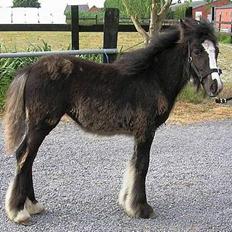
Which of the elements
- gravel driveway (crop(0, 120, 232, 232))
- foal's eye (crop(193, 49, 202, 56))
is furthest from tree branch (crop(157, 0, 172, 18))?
foal's eye (crop(193, 49, 202, 56))

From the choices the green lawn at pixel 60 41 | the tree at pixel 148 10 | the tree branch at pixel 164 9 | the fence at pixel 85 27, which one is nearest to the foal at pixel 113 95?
the fence at pixel 85 27

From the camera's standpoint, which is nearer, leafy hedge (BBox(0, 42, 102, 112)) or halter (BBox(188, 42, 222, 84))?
halter (BBox(188, 42, 222, 84))

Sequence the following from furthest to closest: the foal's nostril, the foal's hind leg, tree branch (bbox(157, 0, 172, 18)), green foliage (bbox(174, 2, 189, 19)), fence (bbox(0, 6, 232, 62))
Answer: green foliage (bbox(174, 2, 189, 19)) → tree branch (bbox(157, 0, 172, 18)) → fence (bbox(0, 6, 232, 62)) → the foal's hind leg → the foal's nostril

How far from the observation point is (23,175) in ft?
13.3

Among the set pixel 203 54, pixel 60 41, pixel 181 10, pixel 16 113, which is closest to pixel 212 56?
pixel 203 54

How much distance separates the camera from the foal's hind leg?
157 inches

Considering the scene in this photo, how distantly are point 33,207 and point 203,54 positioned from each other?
2118mm

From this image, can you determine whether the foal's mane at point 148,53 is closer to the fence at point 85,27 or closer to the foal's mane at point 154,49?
the foal's mane at point 154,49

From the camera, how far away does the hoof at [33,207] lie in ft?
13.8

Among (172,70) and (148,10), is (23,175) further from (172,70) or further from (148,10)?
(148,10)

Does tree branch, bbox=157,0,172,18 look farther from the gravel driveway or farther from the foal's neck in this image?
the foal's neck

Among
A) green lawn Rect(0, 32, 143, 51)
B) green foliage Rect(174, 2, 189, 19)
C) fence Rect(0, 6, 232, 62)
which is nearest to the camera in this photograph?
fence Rect(0, 6, 232, 62)

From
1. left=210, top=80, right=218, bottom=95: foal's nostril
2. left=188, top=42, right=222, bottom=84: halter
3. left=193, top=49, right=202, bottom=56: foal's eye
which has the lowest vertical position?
left=210, top=80, right=218, bottom=95: foal's nostril

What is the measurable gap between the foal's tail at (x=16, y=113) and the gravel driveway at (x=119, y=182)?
73 centimetres
